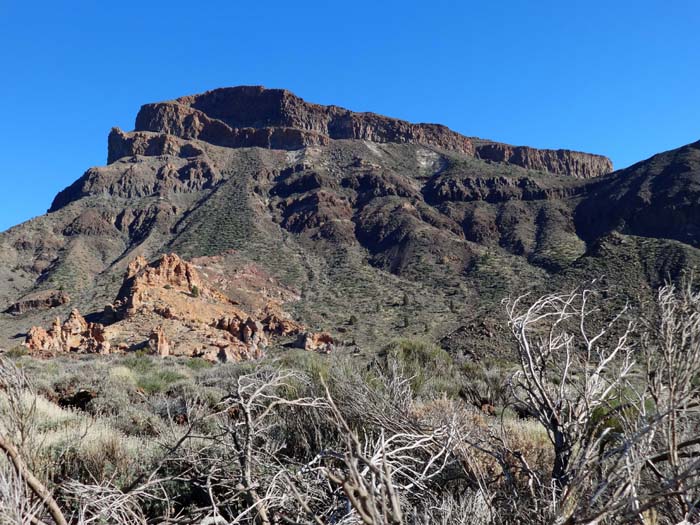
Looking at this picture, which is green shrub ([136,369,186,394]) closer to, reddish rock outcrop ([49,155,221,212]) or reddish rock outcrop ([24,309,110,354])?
reddish rock outcrop ([24,309,110,354])

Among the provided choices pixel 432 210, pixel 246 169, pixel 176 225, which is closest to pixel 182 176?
pixel 246 169

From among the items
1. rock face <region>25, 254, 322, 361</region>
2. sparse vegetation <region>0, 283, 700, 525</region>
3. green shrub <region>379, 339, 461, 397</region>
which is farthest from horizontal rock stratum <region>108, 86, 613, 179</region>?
sparse vegetation <region>0, 283, 700, 525</region>

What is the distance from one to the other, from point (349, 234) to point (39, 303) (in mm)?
32264

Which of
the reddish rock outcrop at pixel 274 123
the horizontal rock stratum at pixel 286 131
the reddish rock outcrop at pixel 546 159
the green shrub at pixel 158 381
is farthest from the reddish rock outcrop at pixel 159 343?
the reddish rock outcrop at pixel 546 159

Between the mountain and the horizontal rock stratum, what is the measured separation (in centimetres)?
104

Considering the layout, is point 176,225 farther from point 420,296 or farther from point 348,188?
point 420,296

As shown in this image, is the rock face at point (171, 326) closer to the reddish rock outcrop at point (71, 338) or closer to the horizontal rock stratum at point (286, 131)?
the reddish rock outcrop at point (71, 338)

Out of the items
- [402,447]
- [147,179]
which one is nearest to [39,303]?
[147,179]

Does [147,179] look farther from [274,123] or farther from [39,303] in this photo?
[274,123]

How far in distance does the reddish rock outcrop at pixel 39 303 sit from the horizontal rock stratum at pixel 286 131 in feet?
174

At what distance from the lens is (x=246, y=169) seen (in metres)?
74.4

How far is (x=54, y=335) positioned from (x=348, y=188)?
1941 inches

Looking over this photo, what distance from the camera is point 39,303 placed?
1506 inches

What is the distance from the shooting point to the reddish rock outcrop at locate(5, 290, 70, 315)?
38.0 meters
